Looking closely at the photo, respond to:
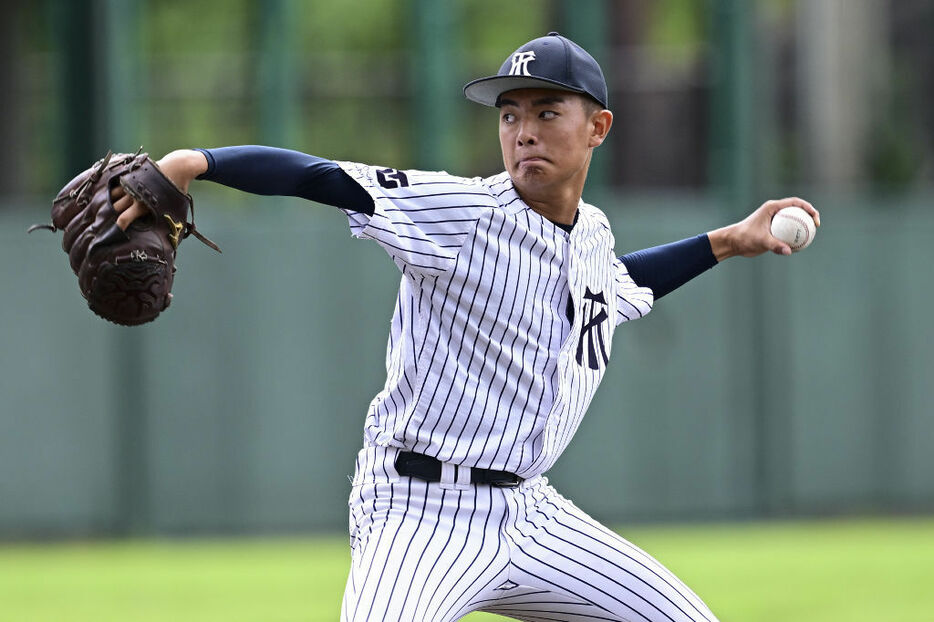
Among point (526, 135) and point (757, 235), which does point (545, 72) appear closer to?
point (526, 135)

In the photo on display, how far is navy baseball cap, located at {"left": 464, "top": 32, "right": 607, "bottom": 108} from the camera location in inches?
146

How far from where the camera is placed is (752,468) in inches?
448

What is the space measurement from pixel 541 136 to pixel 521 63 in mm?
199

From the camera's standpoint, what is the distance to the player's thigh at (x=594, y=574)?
3814 mm

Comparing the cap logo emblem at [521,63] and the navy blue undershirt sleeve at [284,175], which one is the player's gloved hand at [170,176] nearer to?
the navy blue undershirt sleeve at [284,175]

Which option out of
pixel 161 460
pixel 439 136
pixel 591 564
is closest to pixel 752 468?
pixel 439 136

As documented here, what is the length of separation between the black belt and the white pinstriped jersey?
1.0 inches

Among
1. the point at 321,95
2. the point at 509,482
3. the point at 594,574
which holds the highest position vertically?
the point at 321,95

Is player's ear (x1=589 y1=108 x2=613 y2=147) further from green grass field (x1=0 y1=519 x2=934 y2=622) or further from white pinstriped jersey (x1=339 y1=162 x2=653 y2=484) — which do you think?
green grass field (x1=0 y1=519 x2=934 y2=622)

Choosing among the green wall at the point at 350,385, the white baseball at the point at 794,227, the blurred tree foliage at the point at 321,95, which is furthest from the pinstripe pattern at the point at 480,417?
the blurred tree foliage at the point at 321,95

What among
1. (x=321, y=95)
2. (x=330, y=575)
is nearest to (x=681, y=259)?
(x=330, y=575)

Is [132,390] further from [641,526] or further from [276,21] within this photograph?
[641,526]

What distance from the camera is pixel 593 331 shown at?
3988 millimetres

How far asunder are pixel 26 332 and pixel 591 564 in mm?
7876
